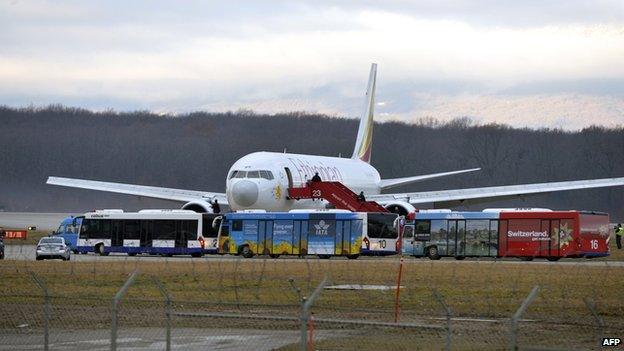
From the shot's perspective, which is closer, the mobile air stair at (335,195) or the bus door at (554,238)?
the bus door at (554,238)

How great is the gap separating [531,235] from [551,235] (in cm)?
110

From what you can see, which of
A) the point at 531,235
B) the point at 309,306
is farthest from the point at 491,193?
the point at 309,306

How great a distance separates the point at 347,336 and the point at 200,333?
3.56 metres

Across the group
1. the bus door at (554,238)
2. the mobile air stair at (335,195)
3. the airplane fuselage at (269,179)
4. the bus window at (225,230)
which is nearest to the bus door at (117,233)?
the bus window at (225,230)

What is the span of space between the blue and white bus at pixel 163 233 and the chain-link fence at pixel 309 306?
1238 cm

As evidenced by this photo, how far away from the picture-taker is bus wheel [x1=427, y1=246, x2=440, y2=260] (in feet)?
234

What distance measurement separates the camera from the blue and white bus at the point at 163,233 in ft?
238

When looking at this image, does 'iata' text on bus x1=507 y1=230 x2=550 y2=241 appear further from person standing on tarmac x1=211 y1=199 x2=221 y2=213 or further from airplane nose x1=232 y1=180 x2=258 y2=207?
person standing on tarmac x1=211 y1=199 x2=221 y2=213

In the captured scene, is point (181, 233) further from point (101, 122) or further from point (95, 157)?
point (101, 122)

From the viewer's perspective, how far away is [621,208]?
482 ft

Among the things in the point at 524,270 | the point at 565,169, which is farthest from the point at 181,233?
the point at 565,169

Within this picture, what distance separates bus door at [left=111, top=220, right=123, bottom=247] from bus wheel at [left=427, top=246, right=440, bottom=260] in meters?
17.9

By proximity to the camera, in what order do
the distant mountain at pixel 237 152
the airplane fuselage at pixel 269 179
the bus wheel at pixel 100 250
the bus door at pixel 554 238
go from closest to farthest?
the bus door at pixel 554 238 < the bus wheel at pixel 100 250 < the airplane fuselage at pixel 269 179 < the distant mountain at pixel 237 152

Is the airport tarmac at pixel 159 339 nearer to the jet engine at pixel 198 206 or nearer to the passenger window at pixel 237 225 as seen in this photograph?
the passenger window at pixel 237 225
